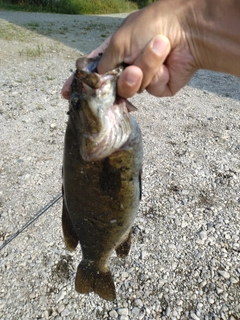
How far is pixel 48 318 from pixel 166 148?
3.27 metres

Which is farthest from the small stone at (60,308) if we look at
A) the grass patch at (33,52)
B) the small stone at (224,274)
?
the grass patch at (33,52)

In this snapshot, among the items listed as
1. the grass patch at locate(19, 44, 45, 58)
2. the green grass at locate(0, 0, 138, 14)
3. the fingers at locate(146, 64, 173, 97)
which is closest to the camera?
the fingers at locate(146, 64, 173, 97)

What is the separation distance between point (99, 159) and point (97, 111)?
0.26m

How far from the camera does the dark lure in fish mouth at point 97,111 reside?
163cm

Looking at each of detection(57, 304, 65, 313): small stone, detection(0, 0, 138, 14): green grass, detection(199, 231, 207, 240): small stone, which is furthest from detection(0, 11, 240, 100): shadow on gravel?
detection(57, 304, 65, 313): small stone

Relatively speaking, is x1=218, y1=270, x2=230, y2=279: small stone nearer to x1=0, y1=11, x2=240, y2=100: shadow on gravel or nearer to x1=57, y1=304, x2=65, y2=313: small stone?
x1=57, y1=304, x2=65, y2=313: small stone

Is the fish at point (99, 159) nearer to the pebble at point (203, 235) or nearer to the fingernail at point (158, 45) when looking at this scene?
the fingernail at point (158, 45)

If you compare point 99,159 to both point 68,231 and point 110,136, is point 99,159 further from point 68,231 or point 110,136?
point 68,231

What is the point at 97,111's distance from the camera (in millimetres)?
1688

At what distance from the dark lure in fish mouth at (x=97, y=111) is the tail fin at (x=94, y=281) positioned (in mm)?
916

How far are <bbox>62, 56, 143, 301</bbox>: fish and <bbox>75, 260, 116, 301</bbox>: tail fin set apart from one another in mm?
281

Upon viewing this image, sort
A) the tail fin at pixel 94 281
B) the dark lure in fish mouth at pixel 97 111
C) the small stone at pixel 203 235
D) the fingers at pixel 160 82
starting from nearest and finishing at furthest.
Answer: the dark lure in fish mouth at pixel 97 111 → the fingers at pixel 160 82 → the tail fin at pixel 94 281 → the small stone at pixel 203 235

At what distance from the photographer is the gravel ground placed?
3250 millimetres

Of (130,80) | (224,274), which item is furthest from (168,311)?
(130,80)
